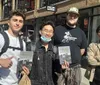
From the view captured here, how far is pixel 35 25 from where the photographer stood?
75.5ft

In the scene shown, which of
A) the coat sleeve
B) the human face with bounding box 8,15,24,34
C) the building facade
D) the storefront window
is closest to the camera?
the human face with bounding box 8,15,24,34

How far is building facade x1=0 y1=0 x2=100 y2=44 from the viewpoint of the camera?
15078mm

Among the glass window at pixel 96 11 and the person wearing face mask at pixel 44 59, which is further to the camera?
the glass window at pixel 96 11

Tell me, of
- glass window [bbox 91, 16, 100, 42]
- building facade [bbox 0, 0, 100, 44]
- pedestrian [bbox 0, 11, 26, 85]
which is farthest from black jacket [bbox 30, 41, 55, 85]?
glass window [bbox 91, 16, 100, 42]

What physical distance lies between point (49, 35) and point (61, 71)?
24.1 inches

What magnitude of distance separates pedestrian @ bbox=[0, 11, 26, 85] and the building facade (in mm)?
4533

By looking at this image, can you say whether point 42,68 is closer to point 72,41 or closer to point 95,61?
point 72,41

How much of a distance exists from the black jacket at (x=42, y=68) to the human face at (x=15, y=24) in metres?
0.88

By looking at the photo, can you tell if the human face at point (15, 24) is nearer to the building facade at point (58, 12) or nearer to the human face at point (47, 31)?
the human face at point (47, 31)

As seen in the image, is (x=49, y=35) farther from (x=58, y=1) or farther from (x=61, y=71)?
(x=58, y=1)

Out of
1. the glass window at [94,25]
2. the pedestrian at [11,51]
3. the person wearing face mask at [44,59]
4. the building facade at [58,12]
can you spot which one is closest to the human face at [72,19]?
the person wearing face mask at [44,59]

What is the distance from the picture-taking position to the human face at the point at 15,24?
389 cm

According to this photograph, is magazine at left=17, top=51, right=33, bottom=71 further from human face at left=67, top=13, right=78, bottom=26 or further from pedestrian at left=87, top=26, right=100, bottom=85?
pedestrian at left=87, top=26, right=100, bottom=85

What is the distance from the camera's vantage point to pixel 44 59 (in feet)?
15.4
